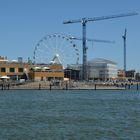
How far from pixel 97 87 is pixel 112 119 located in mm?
123063

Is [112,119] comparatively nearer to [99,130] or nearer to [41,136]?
[99,130]

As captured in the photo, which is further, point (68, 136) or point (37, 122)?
point (37, 122)

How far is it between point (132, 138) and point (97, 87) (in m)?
136

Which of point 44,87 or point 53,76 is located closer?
point 44,87

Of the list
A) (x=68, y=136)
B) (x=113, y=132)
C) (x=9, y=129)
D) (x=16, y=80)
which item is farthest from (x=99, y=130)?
(x=16, y=80)

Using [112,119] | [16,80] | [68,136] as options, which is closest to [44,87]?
[16,80]

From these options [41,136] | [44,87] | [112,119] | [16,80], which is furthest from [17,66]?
[41,136]

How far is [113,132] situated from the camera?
39.9m

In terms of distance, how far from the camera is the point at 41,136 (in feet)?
124

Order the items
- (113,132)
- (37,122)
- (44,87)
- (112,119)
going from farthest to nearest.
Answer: (44,87) → (112,119) → (37,122) → (113,132)

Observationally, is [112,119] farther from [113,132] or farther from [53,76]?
[53,76]

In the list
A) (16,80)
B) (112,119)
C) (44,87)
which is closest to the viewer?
(112,119)

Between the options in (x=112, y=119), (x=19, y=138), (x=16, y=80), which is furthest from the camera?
(x=16, y=80)

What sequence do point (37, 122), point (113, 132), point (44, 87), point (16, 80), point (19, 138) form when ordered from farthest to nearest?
point (16, 80)
point (44, 87)
point (37, 122)
point (113, 132)
point (19, 138)
